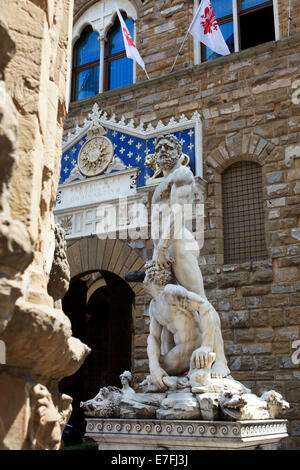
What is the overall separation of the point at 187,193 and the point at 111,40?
7282mm

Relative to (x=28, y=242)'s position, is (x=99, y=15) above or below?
above

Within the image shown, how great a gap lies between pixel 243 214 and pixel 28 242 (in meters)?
7.50

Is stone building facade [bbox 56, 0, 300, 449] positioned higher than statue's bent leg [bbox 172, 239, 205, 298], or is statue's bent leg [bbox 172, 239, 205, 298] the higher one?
stone building facade [bbox 56, 0, 300, 449]

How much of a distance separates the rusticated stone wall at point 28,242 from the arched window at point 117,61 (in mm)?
9235

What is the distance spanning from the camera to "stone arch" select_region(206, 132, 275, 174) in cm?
870

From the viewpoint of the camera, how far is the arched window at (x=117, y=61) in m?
11.1

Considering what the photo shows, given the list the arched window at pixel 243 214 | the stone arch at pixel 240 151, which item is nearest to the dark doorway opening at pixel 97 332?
the arched window at pixel 243 214

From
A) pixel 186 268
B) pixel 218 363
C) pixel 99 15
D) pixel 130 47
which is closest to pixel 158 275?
pixel 186 268

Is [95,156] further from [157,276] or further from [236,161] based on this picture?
[157,276]

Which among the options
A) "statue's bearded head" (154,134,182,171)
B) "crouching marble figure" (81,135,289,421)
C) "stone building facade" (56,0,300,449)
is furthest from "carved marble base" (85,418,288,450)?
"stone building facade" (56,0,300,449)

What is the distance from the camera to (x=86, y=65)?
1192cm

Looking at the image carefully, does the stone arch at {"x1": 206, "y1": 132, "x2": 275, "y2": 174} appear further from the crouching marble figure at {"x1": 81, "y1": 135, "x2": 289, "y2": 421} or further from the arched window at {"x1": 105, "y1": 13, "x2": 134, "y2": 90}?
the crouching marble figure at {"x1": 81, "y1": 135, "x2": 289, "y2": 421}

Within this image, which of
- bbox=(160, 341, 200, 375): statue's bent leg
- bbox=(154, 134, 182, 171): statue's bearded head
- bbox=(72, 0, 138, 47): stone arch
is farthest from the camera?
bbox=(72, 0, 138, 47): stone arch

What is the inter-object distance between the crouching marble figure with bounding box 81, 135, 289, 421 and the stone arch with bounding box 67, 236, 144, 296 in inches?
151
